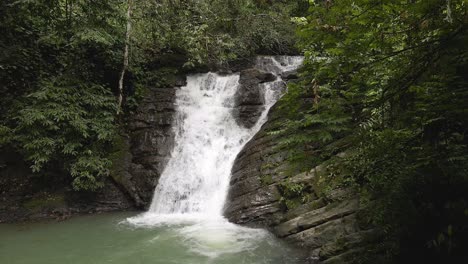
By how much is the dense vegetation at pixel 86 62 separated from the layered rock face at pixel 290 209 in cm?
422

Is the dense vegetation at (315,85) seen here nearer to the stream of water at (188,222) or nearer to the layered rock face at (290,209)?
the layered rock face at (290,209)

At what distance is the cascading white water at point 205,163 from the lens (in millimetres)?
7602

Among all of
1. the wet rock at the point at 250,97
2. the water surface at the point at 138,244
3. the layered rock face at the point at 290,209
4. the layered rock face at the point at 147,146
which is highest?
the wet rock at the point at 250,97

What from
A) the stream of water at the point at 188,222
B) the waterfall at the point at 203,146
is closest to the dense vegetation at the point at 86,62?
the waterfall at the point at 203,146

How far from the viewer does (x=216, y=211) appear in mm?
9141

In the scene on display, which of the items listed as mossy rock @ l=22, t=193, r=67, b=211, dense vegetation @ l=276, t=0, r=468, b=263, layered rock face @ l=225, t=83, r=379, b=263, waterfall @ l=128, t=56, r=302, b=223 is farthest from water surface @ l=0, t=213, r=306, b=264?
dense vegetation @ l=276, t=0, r=468, b=263

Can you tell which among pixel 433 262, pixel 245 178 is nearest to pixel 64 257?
pixel 245 178

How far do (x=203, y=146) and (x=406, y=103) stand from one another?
7.95 m

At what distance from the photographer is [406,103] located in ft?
13.1

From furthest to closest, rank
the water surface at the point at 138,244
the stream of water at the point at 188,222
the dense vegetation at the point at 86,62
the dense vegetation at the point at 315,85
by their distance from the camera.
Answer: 1. the dense vegetation at the point at 86,62
2. the stream of water at the point at 188,222
3. the water surface at the point at 138,244
4. the dense vegetation at the point at 315,85

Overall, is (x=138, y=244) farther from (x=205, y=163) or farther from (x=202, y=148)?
(x=202, y=148)

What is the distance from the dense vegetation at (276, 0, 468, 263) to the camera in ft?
9.82

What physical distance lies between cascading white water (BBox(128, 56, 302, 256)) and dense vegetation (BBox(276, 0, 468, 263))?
3.44 m

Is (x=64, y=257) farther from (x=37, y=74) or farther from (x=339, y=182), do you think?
(x=37, y=74)
